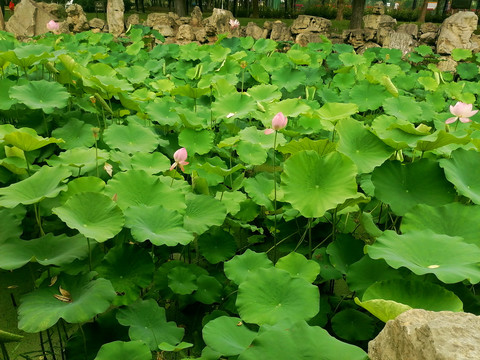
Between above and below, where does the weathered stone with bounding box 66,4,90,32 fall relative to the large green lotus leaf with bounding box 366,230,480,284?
above

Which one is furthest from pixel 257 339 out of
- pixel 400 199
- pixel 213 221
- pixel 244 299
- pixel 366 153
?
pixel 366 153

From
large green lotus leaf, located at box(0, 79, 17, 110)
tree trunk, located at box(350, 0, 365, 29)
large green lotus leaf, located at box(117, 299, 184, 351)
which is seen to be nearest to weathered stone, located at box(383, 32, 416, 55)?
tree trunk, located at box(350, 0, 365, 29)

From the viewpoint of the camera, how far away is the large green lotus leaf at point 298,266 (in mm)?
1412

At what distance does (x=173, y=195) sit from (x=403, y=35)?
562 centimetres

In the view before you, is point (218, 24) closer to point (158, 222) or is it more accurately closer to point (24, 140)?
point (24, 140)

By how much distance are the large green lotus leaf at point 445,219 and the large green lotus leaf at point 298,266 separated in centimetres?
30

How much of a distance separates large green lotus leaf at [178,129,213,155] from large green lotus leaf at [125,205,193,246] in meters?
0.90

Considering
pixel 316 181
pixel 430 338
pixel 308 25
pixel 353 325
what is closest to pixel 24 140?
pixel 316 181

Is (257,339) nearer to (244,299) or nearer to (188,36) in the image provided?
(244,299)

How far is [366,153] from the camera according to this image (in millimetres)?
1584

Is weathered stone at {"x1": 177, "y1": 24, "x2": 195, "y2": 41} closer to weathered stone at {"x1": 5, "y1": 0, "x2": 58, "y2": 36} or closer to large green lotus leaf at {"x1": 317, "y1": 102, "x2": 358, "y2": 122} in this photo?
weathered stone at {"x1": 5, "y1": 0, "x2": 58, "y2": 36}

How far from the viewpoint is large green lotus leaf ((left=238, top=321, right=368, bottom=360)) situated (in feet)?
2.69

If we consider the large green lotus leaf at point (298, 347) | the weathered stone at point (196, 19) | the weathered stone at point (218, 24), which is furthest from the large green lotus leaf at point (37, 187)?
the weathered stone at point (196, 19)

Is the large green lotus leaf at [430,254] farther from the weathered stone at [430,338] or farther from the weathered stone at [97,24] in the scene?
the weathered stone at [97,24]
